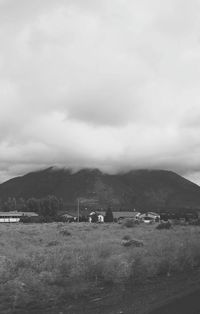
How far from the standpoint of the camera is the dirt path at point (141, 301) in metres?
10.2

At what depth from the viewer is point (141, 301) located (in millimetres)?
11289

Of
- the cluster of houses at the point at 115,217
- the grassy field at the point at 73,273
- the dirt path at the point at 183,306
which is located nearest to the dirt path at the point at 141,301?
the dirt path at the point at 183,306

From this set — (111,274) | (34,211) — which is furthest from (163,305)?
(34,211)

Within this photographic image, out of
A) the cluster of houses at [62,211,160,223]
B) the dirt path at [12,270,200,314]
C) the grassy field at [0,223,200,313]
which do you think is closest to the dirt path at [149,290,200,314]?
the dirt path at [12,270,200,314]

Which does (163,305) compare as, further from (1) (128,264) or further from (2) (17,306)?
(1) (128,264)

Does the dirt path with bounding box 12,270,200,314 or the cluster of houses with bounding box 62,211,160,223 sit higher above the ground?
the cluster of houses with bounding box 62,211,160,223

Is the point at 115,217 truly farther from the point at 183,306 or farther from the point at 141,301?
the point at 183,306

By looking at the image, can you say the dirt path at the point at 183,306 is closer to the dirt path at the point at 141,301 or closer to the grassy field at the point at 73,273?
the dirt path at the point at 141,301

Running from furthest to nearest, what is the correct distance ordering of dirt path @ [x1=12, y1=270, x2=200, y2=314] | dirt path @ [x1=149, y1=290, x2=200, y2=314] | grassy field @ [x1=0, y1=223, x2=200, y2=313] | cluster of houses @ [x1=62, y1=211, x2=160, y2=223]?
cluster of houses @ [x1=62, y1=211, x2=160, y2=223] → grassy field @ [x1=0, y1=223, x2=200, y2=313] → dirt path @ [x1=12, y1=270, x2=200, y2=314] → dirt path @ [x1=149, y1=290, x2=200, y2=314]

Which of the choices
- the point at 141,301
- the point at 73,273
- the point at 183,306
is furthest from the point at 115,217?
the point at 183,306

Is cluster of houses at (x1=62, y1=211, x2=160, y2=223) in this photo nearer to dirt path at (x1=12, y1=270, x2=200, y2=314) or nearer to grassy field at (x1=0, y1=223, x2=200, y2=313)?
grassy field at (x1=0, y1=223, x2=200, y2=313)

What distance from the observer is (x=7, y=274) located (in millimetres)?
14805

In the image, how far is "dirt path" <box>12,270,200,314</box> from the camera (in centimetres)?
1020

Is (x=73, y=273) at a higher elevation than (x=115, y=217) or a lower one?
lower
